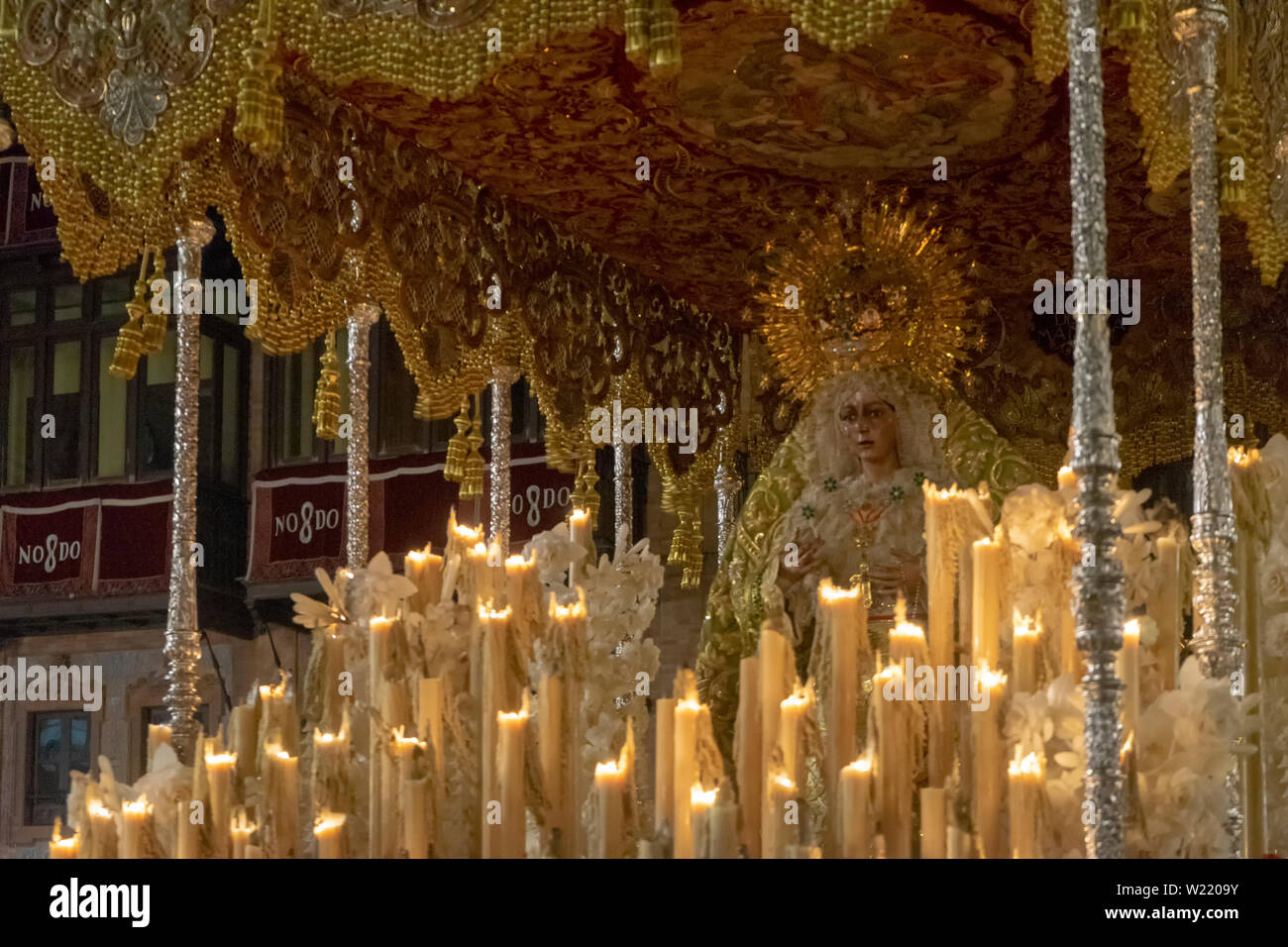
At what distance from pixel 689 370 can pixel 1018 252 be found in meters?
1.41

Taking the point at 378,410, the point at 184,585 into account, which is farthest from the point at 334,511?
the point at 184,585

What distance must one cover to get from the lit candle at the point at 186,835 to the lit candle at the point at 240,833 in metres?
0.09

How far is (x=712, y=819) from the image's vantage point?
13.3ft

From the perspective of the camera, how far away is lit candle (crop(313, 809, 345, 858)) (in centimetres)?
453

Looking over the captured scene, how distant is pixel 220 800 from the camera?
195 inches

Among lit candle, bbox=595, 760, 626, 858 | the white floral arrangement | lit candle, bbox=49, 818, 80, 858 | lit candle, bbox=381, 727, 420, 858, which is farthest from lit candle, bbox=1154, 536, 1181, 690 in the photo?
lit candle, bbox=49, 818, 80, 858

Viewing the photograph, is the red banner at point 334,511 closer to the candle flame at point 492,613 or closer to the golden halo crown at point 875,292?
the golden halo crown at point 875,292

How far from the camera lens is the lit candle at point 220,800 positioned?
4.92 m

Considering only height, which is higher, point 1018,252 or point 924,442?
point 1018,252

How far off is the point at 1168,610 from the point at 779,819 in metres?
1.23

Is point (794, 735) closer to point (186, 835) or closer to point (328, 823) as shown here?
point (328, 823)
